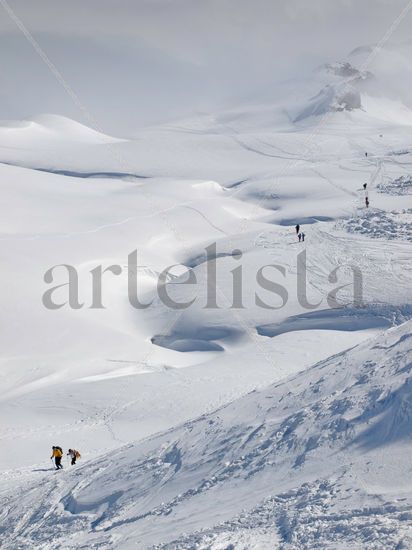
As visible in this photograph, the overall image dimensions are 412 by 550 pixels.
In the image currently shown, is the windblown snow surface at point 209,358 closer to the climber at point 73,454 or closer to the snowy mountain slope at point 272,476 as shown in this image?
the snowy mountain slope at point 272,476

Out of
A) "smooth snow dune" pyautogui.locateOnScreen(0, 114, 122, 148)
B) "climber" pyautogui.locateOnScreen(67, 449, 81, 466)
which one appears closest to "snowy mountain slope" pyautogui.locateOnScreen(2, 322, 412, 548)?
"climber" pyautogui.locateOnScreen(67, 449, 81, 466)

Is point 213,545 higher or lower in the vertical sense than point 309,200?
lower

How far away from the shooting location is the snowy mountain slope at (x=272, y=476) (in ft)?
25.3

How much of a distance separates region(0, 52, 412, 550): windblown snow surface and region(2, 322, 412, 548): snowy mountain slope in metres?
0.03

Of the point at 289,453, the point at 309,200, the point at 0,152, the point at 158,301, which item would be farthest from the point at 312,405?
the point at 0,152

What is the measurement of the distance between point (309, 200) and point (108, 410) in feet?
94.4

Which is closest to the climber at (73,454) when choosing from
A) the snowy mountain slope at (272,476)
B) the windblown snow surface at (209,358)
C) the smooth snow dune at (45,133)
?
the windblown snow surface at (209,358)

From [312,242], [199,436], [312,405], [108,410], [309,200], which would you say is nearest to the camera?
[312,405]

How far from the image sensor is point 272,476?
30.0 ft

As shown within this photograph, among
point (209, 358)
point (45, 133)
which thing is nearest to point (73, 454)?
point (209, 358)

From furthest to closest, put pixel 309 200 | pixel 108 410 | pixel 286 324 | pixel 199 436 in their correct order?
1. pixel 309 200
2. pixel 286 324
3. pixel 108 410
4. pixel 199 436

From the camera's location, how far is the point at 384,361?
10609mm

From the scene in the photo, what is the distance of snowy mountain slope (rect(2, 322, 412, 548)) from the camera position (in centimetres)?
772

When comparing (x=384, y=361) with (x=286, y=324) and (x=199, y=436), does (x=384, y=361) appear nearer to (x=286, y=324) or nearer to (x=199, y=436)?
(x=199, y=436)
